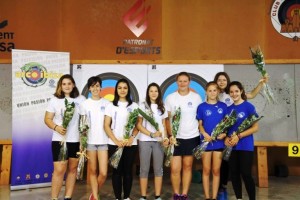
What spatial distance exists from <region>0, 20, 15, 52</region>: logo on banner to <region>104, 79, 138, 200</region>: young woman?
2576 millimetres

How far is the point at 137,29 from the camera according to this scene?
5.36 metres

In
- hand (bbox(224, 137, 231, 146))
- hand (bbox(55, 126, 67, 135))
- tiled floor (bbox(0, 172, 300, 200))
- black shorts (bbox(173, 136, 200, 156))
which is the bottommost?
tiled floor (bbox(0, 172, 300, 200))

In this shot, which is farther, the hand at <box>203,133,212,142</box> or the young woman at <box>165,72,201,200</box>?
the young woman at <box>165,72,201,200</box>

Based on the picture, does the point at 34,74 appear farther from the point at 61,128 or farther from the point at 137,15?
the point at 137,15

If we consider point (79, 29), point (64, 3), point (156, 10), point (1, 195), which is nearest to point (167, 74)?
point (156, 10)

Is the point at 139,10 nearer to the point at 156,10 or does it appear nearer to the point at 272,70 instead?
the point at 156,10

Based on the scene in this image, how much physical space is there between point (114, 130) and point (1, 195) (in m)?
1.72

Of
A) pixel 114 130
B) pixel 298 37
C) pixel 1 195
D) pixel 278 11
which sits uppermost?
pixel 278 11

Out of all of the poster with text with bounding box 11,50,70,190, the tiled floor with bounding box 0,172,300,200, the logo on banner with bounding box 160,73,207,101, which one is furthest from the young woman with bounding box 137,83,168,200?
the poster with text with bounding box 11,50,70,190

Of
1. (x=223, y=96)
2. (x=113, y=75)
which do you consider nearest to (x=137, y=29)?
(x=113, y=75)

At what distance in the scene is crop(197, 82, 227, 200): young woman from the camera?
3463 millimetres

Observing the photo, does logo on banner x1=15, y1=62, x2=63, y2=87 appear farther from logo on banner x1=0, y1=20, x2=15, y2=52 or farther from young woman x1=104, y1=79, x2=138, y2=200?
young woman x1=104, y1=79, x2=138, y2=200

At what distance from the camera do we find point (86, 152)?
348 cm

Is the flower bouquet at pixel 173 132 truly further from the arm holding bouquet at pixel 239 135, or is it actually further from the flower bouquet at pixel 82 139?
the flower bouquet at pixel 82 139
